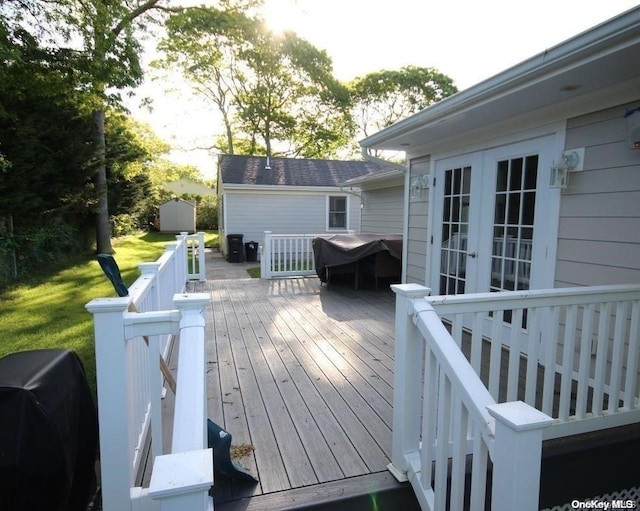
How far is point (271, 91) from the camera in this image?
62.4ft

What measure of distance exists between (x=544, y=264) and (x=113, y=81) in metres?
7.49

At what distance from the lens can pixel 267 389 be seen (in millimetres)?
2898

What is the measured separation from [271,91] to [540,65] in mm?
18345

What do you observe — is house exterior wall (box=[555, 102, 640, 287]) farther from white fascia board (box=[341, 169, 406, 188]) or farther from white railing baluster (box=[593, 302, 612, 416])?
white fascia board (box=[341, 169, 406, 188])

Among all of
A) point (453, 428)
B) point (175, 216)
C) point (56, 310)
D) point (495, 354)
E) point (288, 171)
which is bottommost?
point (56, 310)

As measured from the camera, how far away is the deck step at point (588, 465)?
2.09 m

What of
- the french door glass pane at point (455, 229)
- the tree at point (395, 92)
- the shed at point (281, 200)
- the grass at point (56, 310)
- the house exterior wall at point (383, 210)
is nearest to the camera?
the grass at point (56, 310)

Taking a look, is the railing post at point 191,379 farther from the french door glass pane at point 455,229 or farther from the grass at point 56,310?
the french door glass pane at point 455,229

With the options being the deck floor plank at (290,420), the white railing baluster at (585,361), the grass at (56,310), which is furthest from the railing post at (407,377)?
the grass at (56,310)

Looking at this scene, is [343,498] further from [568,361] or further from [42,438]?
[568,361]

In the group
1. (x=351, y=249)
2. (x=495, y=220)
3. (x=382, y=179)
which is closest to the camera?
(x=495, y=220)

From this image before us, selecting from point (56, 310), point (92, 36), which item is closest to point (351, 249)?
point (56, 310)

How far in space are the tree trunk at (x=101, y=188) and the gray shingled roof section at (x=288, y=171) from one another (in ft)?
11.9

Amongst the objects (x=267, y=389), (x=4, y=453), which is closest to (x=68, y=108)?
(x=267, y=389)
